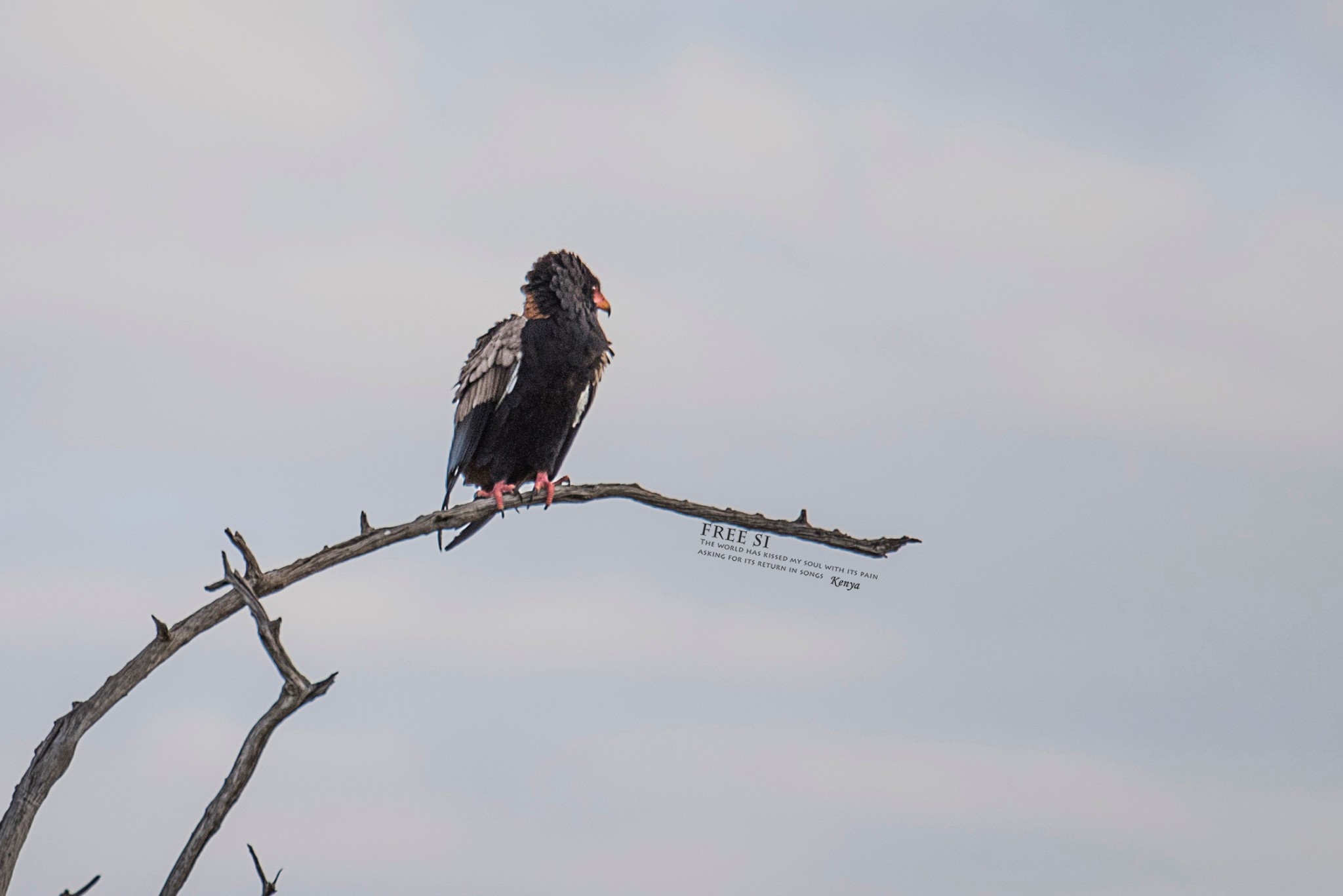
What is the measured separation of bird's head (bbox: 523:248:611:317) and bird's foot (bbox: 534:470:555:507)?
123cm

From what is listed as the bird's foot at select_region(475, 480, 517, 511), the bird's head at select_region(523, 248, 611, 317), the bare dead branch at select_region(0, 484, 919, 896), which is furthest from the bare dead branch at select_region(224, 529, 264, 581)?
the bird's head at select_region(523, 248, 611, 317)

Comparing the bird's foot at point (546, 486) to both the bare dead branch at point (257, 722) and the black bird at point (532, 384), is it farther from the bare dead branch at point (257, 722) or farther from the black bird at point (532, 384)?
the bare dead branch at point (257, 722)

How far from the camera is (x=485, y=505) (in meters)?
7.34

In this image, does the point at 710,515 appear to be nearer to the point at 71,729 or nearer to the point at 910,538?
the point at 910,538

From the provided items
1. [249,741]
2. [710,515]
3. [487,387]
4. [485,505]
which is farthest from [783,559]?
[249,741]

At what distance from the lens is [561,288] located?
27.9 feet

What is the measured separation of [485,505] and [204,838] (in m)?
2.46

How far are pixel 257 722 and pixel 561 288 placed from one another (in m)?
3.81

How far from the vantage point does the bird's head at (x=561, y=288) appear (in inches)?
334

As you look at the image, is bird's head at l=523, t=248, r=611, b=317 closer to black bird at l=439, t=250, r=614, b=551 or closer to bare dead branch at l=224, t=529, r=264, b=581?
black bird at l=439, t=250, r=614, b=551

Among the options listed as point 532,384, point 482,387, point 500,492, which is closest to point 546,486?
point 500,492

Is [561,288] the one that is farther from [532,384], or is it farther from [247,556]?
[247,556]

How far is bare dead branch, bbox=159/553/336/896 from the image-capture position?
562 cm

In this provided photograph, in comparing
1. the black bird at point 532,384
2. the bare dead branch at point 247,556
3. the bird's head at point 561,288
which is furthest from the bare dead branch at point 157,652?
the bird's head at point 561,288
